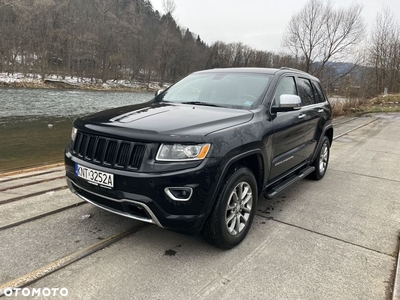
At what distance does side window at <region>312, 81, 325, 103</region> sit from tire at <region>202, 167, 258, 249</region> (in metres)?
2.78

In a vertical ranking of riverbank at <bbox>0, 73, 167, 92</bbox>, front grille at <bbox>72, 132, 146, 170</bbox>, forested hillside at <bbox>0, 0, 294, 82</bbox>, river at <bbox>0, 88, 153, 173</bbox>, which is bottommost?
river at <bbox>0, 88, 153, 173</bbox>

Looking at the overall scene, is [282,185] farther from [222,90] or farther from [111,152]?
[111,152]

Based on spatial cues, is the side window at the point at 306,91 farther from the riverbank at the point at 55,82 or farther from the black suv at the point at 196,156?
the riverbank at the point at 55,82

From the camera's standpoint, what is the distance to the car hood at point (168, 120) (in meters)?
2.64

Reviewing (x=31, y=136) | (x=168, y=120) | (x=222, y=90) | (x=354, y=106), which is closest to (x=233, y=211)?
(x=168, y=120)

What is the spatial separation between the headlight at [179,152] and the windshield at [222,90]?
1159mm

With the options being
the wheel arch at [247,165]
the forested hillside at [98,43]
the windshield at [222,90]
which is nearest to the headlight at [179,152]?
the wheel arch at [247,165]

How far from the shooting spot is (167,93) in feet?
14.0

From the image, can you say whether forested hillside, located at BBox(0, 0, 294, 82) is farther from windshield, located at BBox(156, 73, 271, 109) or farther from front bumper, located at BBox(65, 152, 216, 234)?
front bumper, located at BBox(65, 152, 216, 234)

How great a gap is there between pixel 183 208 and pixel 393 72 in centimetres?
4150

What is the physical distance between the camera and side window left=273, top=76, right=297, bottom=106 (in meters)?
3.69

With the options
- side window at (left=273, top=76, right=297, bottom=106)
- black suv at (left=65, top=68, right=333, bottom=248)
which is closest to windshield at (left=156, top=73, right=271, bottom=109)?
black suv at (left=65, top=68, right=333, bottom=248)

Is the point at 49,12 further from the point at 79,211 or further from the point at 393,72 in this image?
the point at 79,211

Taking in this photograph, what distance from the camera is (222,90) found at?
3857 millimetres
